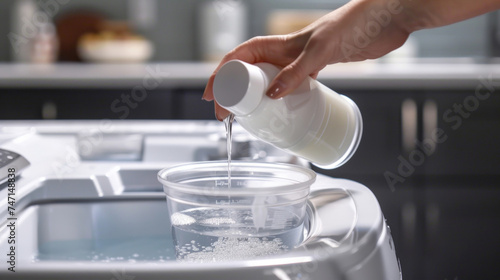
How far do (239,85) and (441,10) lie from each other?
0.35 m

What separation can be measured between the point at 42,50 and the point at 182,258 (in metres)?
2.27

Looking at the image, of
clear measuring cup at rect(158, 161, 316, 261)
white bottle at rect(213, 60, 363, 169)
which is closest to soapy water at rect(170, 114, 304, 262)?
clear measuring cup at rect(158, 161, 316, 261)

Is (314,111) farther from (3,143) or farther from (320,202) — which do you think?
(3,143)

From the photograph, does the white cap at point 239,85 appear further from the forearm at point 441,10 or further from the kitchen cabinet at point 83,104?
the kitchen cabinet at point 83,104

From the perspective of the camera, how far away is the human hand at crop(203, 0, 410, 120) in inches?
28.1

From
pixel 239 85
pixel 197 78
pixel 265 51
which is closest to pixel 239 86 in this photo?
pixel 239 85

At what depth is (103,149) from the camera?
100 centimetres

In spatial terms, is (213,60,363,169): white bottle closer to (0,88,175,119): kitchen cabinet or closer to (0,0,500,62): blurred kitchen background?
(0,88,175,119): kitchen cabinet

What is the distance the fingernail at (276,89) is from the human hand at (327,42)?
0.03m

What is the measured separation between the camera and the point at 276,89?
0.61 metres

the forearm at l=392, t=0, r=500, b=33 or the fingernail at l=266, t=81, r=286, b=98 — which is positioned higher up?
the forearm at l=392, t=0, r=500, b=33

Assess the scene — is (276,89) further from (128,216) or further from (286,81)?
(128,216)

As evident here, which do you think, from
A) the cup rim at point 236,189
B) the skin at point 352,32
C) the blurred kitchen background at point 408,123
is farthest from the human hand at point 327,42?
the blurred kitchen background at point 408,123

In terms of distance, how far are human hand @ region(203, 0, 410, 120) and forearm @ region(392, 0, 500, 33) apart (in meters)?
0.02
